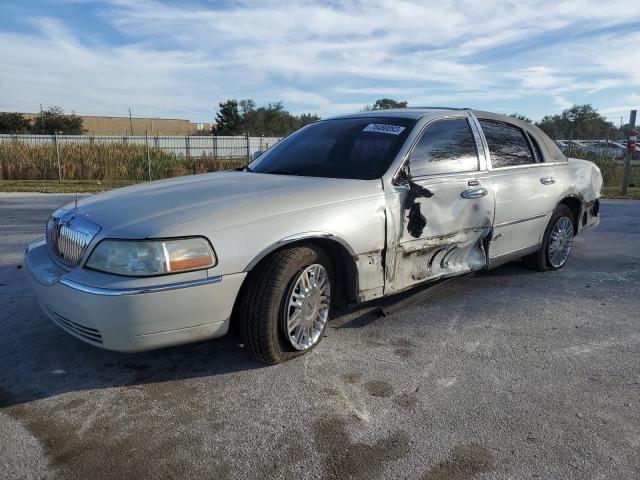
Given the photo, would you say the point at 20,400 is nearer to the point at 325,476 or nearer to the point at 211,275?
the point at 211,275

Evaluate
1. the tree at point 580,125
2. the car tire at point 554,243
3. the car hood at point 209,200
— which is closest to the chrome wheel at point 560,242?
the car tire at point 554,243

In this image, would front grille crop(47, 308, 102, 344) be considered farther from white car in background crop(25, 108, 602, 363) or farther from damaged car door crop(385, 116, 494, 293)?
damaged car door crop(385, 116, 494, 293)

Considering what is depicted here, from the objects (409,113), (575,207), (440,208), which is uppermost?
(409,113)

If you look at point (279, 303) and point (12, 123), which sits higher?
point (12, 123)

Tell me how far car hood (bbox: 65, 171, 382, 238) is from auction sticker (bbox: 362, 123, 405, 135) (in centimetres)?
62

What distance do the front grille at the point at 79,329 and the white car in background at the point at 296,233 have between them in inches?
0.5

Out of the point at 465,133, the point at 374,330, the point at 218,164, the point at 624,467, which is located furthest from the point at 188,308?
the point at 218,164

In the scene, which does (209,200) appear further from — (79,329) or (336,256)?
(79,329)

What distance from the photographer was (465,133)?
169 inches

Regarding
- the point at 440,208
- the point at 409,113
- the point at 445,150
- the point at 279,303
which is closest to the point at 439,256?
the point at 440,208

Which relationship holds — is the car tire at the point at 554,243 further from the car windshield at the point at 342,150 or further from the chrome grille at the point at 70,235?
the chrome grille at the point at 70,235

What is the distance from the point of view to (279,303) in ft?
9.87

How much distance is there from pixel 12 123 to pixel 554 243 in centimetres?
5392

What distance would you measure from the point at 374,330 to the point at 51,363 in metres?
2.10
